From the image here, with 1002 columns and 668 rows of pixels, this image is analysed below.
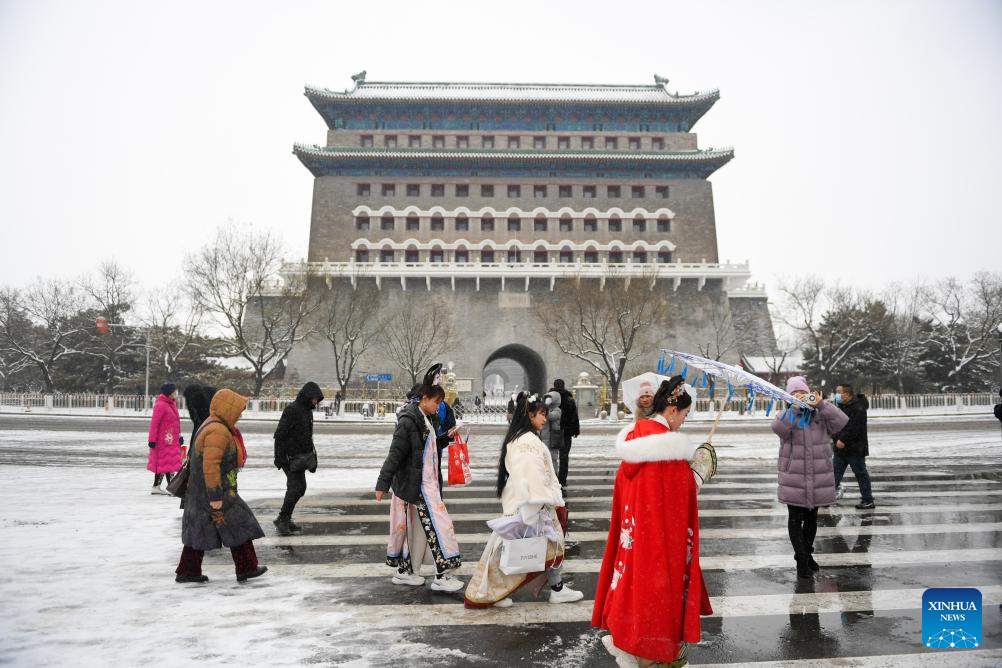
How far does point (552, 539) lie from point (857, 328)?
39651mm

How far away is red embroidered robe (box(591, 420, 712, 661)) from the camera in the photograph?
10.5ft

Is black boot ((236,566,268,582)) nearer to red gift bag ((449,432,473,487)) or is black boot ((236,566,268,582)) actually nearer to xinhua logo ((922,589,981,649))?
red gift bag ((449,432,473,487))

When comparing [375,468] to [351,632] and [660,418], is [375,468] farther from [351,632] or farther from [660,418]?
[660,418]

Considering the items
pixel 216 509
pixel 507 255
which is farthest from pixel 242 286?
pixel 216 509

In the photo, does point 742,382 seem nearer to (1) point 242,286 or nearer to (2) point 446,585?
(2) point 446,585

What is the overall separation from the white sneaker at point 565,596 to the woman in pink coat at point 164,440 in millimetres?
6817

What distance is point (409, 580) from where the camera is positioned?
5332mm

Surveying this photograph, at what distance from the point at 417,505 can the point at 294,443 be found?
3006 mm

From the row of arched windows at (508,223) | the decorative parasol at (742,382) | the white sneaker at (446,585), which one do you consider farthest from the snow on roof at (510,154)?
the white sneaker at (446,585)

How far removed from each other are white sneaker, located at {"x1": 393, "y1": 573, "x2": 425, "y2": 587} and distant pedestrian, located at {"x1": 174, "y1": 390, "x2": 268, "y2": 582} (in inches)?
46.2

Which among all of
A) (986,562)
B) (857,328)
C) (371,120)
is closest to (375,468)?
(986,562)

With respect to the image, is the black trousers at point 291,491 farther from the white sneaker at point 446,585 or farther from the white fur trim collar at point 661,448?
the white fur trim collar at point 661,448

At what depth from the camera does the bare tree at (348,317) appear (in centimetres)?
3872

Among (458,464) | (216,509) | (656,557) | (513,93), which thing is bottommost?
(216,509)
